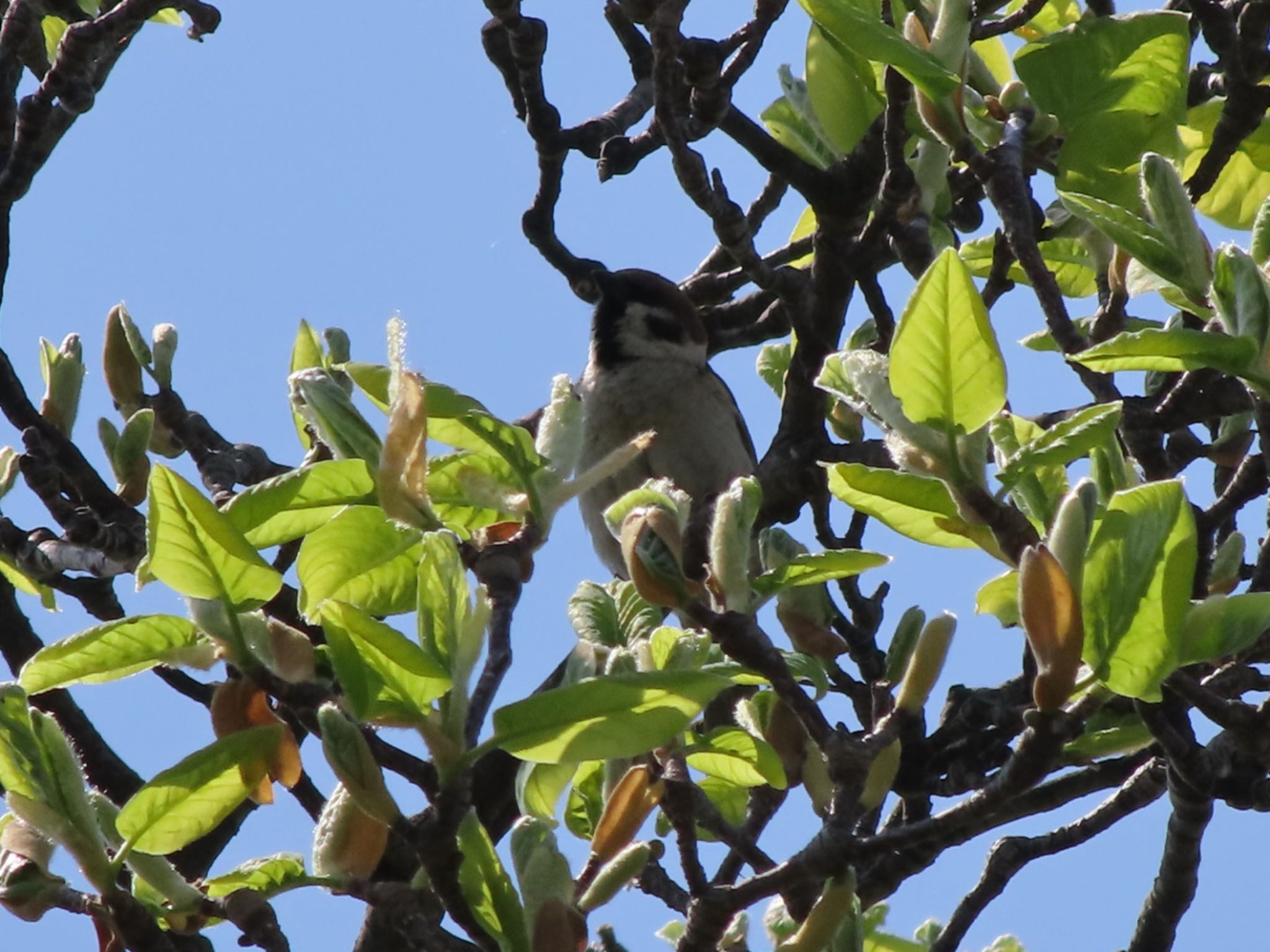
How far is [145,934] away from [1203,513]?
1277 millimetres

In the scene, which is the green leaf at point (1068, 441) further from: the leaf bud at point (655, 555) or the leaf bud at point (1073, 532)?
the leaf bud at point (655, 555)

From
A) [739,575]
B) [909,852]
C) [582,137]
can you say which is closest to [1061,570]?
[739,575]

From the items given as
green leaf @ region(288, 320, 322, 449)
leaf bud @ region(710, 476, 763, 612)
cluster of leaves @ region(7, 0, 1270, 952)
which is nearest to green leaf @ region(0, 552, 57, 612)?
green leaf @ region(288, 320, 322, 449)

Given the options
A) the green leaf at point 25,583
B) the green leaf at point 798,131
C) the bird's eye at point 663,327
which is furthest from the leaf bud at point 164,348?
the bird's eye at point 663,327

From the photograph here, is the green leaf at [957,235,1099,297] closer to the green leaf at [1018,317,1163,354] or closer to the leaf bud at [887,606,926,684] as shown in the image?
the green leaf at [1018,317,1163,354]

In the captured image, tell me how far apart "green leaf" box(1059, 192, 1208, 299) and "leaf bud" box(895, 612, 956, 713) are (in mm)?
314

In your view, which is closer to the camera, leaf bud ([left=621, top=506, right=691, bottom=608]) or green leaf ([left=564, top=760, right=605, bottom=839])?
leaf bud ([left=621, top=506, right=691, bottom=608])

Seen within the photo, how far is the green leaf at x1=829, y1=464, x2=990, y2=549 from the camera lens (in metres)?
1.17

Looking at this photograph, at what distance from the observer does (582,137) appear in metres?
2.91

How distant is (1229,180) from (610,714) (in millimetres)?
1399

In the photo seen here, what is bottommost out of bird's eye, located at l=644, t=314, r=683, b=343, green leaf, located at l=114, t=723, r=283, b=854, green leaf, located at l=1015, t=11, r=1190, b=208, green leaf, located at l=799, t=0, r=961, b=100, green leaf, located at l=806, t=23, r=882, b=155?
green leaf, located at l=114, t=723, r=283, b=854

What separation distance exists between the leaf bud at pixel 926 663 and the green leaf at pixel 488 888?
34cm

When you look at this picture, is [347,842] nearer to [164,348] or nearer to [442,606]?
[442,606]

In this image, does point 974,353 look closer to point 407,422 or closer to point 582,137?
point 407,422
